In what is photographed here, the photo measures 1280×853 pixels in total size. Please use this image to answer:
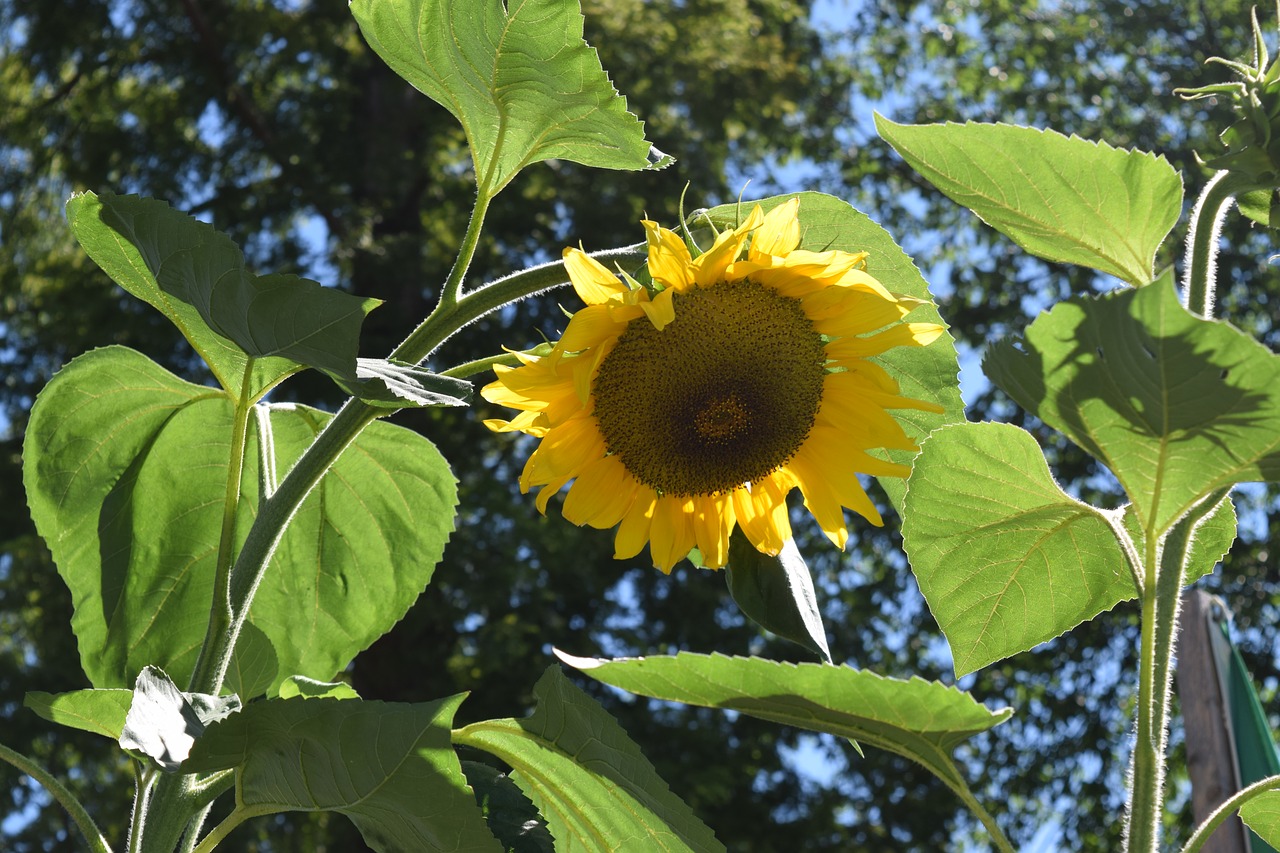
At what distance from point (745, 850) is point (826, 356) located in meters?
5.58

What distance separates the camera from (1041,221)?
1.60 ft

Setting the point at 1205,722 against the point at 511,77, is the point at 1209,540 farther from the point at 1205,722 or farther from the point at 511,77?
the point at 1205,722

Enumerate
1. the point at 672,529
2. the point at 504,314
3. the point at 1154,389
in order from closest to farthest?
the point at 1154,389
the point at 672,529
the point at 504,314

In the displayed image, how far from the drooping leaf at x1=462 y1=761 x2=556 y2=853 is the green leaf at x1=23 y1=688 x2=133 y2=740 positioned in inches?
5.9

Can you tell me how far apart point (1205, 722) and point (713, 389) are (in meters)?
2.15

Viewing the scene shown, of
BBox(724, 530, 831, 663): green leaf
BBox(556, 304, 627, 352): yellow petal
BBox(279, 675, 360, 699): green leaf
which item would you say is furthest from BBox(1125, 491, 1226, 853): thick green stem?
BBox(279, 675, 360, 699): green leaf

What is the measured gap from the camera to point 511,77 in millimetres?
571

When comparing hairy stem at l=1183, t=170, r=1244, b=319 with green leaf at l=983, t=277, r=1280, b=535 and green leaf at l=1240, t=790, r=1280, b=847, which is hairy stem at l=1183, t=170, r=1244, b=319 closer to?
green leaf at l=983, t=277, r=1280, b=535

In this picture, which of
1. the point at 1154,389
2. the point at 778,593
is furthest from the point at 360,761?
the point at 1154,389

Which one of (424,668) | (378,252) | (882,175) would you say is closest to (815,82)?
(882,175)

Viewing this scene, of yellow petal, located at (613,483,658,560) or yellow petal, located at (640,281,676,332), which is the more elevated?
yellow petal, located at (640,281,676,332)

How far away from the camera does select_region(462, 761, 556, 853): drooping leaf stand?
0.56 m

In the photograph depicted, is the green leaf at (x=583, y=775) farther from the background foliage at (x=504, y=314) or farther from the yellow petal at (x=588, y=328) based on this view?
the background foliage at (x=504, y=314)

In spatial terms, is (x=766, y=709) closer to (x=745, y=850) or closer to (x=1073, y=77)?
(x=745, y=850)
